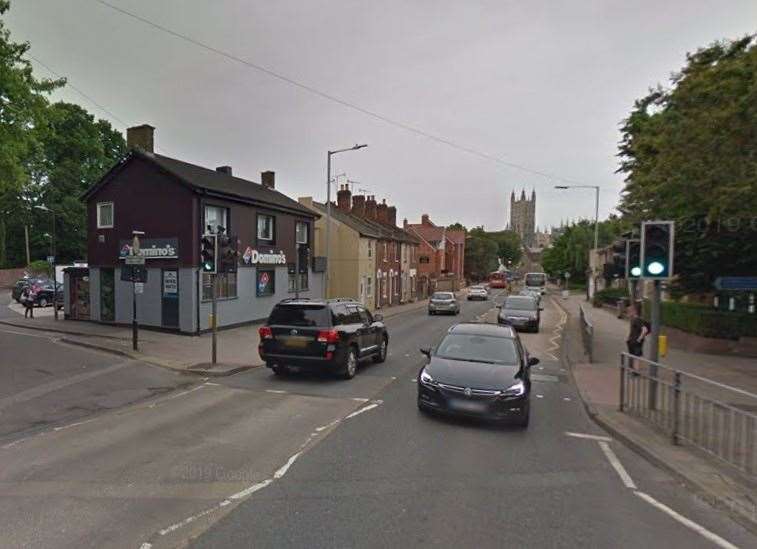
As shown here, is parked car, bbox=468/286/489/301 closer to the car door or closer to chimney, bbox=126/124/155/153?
chimney, bbox=126/124/155/153

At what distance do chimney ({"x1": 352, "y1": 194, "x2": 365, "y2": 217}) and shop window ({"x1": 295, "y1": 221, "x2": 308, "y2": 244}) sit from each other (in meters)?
14.9

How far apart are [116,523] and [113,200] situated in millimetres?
18827

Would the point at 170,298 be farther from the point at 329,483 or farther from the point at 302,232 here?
the point at 329,483

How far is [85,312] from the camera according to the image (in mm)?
21406

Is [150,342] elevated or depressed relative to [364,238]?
depressed

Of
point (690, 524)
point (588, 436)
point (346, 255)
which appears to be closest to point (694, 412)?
point (588, 436)

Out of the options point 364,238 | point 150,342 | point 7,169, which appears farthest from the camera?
point 364,238

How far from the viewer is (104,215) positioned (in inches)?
813

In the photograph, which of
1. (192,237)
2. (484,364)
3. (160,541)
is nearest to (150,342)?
(192,237)

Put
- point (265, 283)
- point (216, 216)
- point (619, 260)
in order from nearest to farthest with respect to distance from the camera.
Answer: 1. point (619, 260)
2. point (216, 216)
3. point (265, 283)

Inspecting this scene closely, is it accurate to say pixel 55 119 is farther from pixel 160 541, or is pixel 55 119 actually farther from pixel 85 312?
pixel 160 541

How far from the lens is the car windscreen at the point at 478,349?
820 centimetres

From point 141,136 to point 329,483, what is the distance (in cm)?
1993

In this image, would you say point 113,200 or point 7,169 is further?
point 113,200
